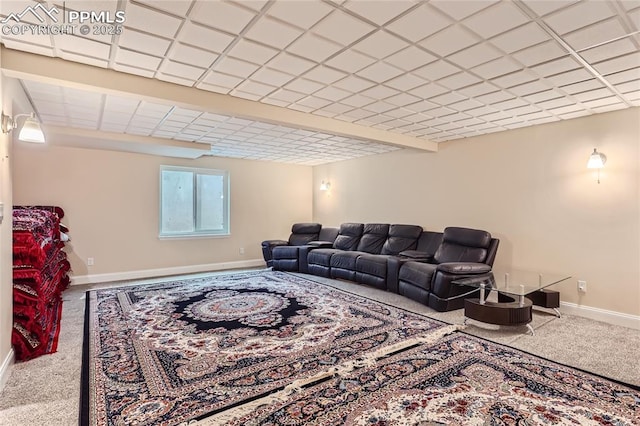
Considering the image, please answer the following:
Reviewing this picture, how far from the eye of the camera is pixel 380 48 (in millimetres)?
2342

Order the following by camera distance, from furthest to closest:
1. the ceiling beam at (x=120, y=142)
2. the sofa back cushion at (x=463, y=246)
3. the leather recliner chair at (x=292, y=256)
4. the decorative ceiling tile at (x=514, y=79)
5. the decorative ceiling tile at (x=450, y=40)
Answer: the leather recliner chair at (x=292, y=256)
the ceiling beam at (x=120, y=142)
the sofa back cushion at (x=463, y=246)
the decorative ceiling tile at (x=514, y=79)
the decorative ceiling tile at (x=450, y=40)

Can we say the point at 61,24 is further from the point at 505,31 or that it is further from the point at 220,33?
the point at 505,31

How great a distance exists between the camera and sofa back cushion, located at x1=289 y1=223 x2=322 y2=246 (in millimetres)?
7012

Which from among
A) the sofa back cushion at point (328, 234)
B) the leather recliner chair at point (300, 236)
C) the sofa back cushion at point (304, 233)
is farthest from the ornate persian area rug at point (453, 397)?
the sofa back cushion at point (304, 233)

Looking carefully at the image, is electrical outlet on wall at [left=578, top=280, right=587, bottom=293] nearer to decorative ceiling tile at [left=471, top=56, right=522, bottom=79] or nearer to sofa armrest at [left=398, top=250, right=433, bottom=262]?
sofa armrest at [left=398, top=250, right=433, bottom=262]

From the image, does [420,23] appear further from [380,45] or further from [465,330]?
[465,330]

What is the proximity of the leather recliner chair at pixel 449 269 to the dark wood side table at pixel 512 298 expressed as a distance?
4.7 inches

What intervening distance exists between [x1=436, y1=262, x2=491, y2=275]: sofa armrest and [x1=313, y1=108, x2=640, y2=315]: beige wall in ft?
2.56

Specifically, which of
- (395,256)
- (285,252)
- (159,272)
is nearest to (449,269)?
(395,256)

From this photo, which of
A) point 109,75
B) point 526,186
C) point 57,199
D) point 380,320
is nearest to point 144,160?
point 57,199

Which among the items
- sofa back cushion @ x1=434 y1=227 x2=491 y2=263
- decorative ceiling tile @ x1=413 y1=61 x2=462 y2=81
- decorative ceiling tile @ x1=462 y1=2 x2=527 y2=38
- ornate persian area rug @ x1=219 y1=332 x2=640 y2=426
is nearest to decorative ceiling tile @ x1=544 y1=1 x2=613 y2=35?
decorative ceiling tile @ x1=462 y1=2 x2=527 y2=38

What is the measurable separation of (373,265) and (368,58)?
3181 mm

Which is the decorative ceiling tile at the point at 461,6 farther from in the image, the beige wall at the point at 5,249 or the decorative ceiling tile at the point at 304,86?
the beige wall at the point at 5,249

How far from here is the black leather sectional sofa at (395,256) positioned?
3.93 meters
